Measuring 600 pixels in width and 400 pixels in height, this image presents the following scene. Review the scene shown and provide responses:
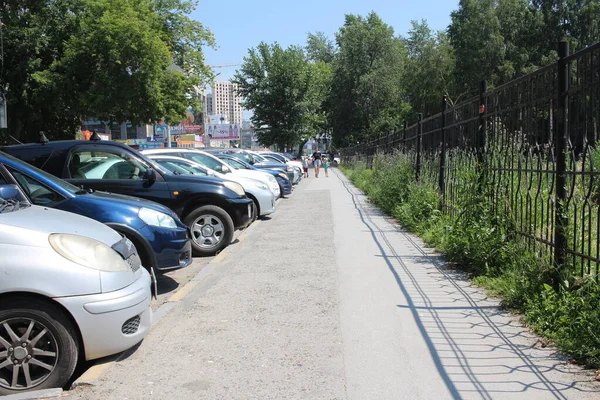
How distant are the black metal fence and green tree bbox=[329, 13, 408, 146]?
5966 cm

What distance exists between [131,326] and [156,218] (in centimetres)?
227

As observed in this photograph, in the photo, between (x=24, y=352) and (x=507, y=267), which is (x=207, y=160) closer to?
(x=507, y=267)

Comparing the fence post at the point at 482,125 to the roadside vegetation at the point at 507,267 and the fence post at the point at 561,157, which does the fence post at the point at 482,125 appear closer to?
the roadside vegetation at the point at 507,267

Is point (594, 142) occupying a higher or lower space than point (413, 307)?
higher

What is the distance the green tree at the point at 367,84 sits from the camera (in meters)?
67.5

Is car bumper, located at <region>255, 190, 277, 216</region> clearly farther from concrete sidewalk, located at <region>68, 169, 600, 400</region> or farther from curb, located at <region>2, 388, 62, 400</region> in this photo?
curb, located at <region>2, 388, 62, 400</region>

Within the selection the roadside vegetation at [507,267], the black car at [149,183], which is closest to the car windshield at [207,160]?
the black car at [149,183]

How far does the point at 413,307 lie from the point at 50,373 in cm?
367

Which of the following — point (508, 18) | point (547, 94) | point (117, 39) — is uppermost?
point (508, 18)

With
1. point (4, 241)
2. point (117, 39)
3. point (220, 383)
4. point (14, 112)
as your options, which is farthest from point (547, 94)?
point (14, 112)

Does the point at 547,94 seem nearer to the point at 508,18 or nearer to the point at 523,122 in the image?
the point at 523,122

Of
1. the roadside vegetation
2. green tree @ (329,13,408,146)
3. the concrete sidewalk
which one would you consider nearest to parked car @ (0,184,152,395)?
the concrete sidewalk

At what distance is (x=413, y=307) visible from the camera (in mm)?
6254

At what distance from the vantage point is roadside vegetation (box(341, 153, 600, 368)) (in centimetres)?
468
